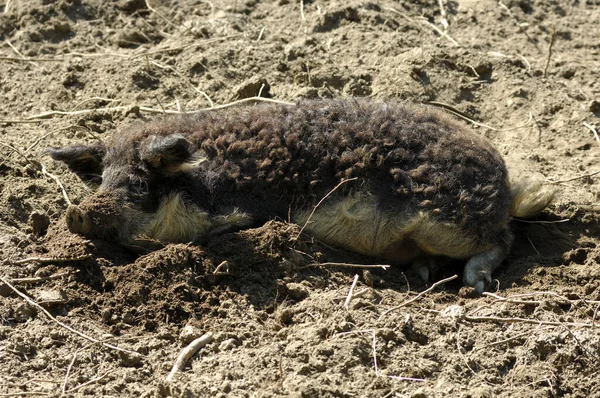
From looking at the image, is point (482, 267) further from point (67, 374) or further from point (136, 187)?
point (67, 374)

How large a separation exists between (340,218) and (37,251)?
7.89 feet

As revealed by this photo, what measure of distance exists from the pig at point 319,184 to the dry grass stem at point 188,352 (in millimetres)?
1361

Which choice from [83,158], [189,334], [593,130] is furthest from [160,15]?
[189,334]

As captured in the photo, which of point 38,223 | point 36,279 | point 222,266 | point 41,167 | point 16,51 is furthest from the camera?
point 16,51

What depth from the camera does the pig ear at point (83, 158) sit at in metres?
6.88

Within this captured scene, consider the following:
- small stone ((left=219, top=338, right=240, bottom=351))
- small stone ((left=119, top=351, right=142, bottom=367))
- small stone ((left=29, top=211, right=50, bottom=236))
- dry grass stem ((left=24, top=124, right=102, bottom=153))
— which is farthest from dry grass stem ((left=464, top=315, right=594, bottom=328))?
dry grass stem ((left=24, top=124, right=102, bottom=153))

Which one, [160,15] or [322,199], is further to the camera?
[160,15]

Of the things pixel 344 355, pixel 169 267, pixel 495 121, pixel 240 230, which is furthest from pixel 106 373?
pixel 495 121

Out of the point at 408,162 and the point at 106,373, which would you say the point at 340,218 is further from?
the point at 106,373

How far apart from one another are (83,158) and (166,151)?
92 cm

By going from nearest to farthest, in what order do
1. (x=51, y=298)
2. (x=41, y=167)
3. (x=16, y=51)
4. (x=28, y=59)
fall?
1. (x=51, y=298)
2. (x=41, y=167)
3. (x=28, y=59)
4. (x=16, y=51)

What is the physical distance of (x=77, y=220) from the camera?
6.40m

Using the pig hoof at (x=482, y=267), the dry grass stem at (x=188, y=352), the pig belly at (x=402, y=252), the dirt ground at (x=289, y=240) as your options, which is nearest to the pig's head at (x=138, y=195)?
the dirt ground at (x=289, y=240)

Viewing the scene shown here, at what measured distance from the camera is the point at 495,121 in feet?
29.0
